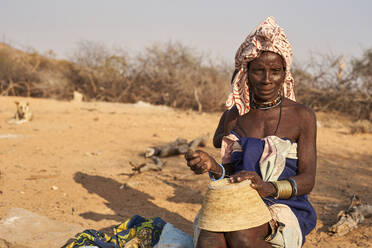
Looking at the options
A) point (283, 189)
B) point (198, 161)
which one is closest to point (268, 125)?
point (283, 189)

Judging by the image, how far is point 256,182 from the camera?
77.1 inches

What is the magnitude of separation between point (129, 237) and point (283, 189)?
4.30 ft

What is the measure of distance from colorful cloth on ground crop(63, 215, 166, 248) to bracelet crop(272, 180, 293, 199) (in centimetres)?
110

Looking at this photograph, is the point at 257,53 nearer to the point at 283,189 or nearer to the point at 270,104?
the point at 270,104

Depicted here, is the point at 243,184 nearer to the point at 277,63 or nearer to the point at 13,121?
the point at 277,63

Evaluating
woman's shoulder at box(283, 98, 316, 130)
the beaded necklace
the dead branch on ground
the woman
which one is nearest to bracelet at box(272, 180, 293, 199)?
the woman

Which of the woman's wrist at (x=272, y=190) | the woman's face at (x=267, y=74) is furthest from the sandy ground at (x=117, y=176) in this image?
the woman's face at (x=267, y=74)

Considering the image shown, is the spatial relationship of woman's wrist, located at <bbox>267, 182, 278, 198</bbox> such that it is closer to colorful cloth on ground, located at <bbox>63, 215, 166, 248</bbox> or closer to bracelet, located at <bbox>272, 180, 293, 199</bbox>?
bracelet, located at <bbox>272, 180, 293, 199</bbox>

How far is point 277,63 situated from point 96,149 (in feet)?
16.1

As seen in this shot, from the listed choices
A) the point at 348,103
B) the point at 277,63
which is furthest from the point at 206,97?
the point at 277,63

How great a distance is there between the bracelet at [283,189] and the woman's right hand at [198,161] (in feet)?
1.25

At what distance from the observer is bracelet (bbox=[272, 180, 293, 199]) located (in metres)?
2.04

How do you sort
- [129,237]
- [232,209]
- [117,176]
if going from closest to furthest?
1. [232,209]
2. [129,237]
3. [117,176]

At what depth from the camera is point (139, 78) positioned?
14.6 meters
